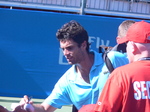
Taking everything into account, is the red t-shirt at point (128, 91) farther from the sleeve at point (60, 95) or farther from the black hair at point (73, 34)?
the sleeve at point (60, 95)

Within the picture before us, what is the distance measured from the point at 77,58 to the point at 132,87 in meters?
1.20

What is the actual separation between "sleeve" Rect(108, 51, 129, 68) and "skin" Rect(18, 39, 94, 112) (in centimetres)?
28

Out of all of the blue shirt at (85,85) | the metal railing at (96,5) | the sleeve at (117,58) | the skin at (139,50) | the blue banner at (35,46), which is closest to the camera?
the skin at (139,50)

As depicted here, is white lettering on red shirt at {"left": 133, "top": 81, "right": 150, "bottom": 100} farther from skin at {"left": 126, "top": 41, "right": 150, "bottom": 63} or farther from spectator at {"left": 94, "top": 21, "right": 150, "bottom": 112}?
skin at {"left": 126, "top": 41, "right": 150, "bottom": 63}

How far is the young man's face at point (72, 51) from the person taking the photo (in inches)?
139

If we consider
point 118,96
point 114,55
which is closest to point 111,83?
point 118,96

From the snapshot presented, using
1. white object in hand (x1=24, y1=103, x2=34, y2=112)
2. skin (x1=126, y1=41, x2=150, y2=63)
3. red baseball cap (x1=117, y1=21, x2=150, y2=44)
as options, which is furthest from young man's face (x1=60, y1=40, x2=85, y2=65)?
skin (x1=126, y1=41, x2=150, y2=63)

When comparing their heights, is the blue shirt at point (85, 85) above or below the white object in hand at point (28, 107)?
above

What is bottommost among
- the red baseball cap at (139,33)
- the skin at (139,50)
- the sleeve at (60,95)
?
the sleeve at (60,95)

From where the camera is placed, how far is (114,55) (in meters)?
3.45

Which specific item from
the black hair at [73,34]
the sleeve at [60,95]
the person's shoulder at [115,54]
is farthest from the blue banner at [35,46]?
the person's shoulder at [115,54]

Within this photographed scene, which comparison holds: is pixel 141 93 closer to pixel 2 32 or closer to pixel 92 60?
pixel 92 60

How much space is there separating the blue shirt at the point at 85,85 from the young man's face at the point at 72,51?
0.20 m

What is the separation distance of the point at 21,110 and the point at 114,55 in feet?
3.04
